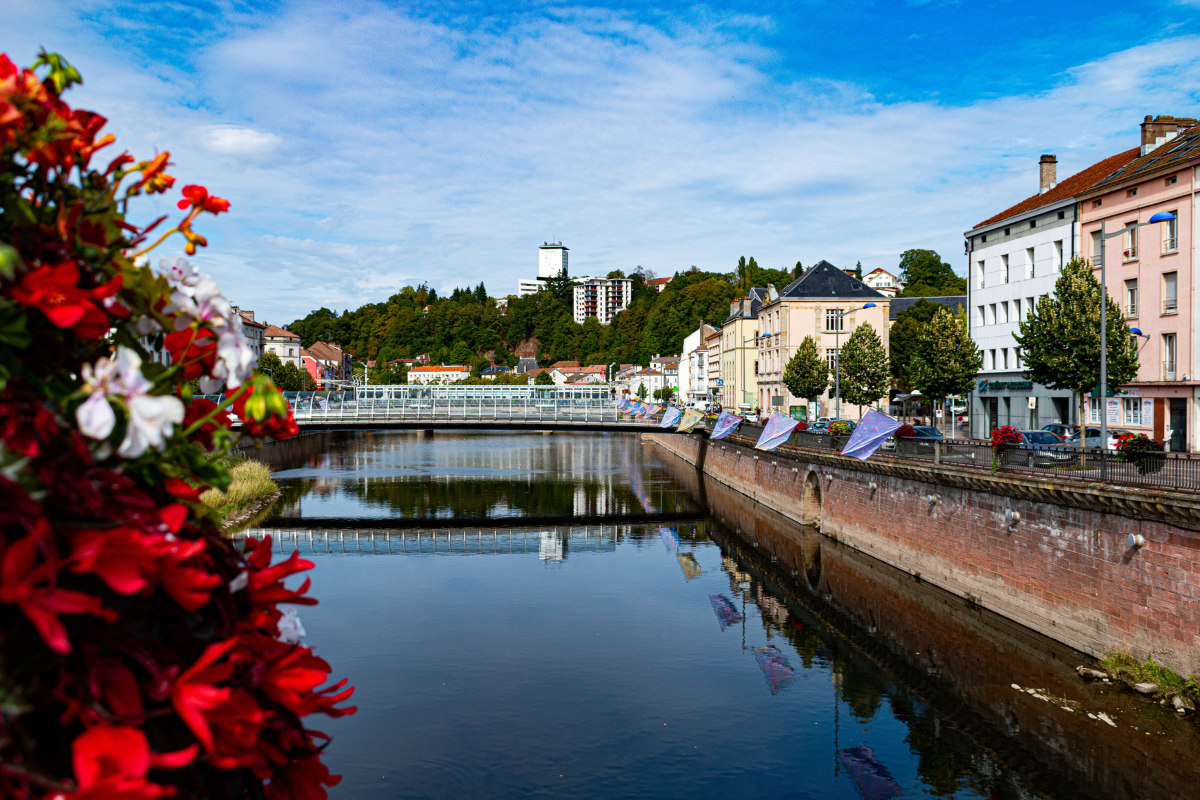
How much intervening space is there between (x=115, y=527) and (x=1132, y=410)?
45018 mm

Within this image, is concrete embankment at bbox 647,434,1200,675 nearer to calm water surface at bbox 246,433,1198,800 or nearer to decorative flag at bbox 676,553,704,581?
calm water surface at bbox 246,433,1198,800

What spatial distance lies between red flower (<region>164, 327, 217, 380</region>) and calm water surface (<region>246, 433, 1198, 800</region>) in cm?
1218

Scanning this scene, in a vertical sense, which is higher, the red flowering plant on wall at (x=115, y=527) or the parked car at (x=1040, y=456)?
the red flowering plant on wall at (x=115, y=527)

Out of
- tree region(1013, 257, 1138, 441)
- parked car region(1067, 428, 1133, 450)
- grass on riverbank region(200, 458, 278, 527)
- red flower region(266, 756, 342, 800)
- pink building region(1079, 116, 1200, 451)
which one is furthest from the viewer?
grass on riverbank region(200, 458, 278, 527)

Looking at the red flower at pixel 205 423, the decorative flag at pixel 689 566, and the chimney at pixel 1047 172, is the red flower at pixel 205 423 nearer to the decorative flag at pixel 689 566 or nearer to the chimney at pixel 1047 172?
the decorative flag at pixel 689 566

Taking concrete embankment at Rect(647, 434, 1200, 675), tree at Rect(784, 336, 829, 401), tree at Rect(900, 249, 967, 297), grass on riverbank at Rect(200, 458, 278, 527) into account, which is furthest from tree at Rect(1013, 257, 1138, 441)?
tree at Rect(900, 249, 967, 297)

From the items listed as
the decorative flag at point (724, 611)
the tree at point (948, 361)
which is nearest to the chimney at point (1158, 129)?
the tree at point (948, 361)

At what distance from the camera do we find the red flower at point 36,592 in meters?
2.33

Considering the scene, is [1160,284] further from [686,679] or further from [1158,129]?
[686,679]

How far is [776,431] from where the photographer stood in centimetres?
3766

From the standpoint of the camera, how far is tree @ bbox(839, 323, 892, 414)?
182ft

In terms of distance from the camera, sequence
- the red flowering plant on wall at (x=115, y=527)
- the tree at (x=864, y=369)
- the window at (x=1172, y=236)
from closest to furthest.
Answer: the red flowering plant on wall at (x=115, y=527)
the window at (x=1172, y=236)
the tree at (x=864, y=369)

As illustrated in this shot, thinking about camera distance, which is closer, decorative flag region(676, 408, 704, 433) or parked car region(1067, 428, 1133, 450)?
parked car region(1067, 428, 1133, 450)

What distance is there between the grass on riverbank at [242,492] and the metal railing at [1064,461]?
25.3 m
